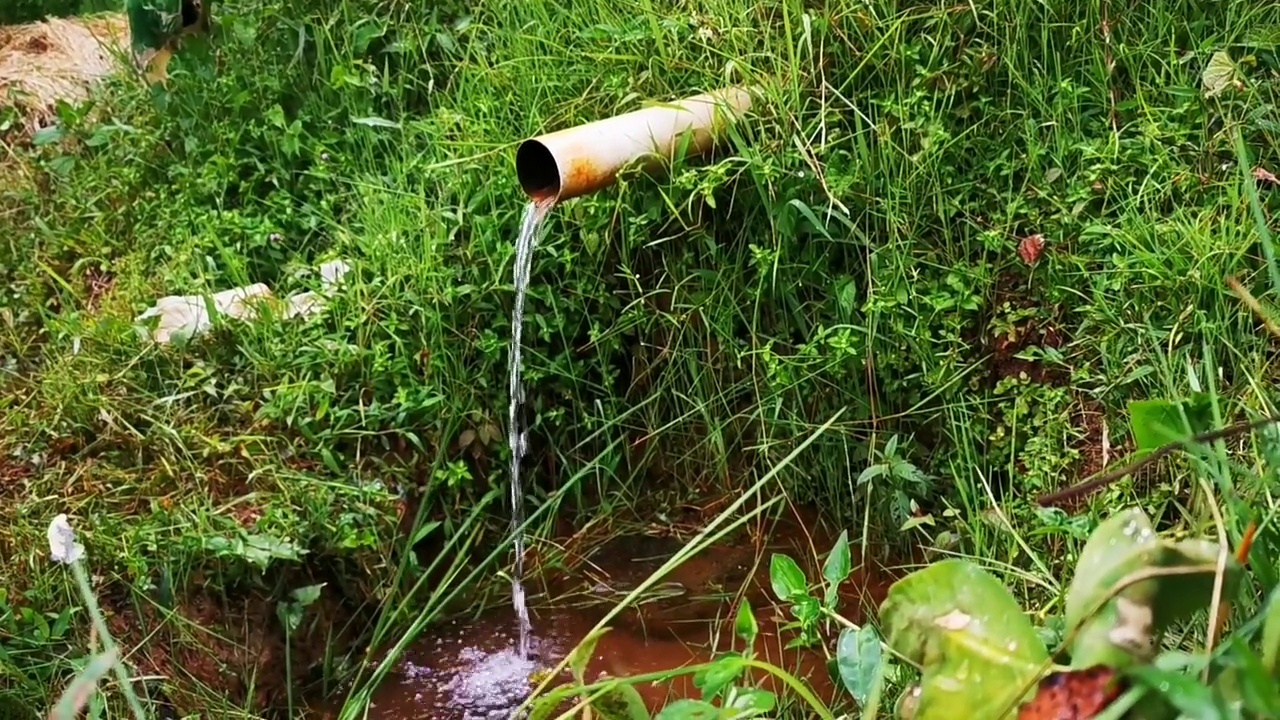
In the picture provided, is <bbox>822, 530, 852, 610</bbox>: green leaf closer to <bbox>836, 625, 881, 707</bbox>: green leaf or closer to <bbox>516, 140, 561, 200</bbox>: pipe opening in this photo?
<bbox>836, 625, 881, 707</bbox>: green leaf

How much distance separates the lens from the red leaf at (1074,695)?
2.79ft

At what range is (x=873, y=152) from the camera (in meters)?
1.97

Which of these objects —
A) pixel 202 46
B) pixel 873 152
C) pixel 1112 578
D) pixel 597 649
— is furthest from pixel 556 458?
pixel 202 46

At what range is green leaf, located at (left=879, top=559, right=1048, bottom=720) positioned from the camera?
924mm

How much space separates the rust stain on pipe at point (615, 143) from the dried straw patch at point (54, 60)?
70.6 inches

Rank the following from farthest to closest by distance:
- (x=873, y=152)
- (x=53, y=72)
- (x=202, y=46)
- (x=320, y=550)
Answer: (x=53, y=72) < (x=202, y=46) < (x=873, y=152) < (x=320, y=550)

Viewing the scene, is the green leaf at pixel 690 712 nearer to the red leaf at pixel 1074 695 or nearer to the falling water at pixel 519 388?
the red leaf at pixel 1074 695

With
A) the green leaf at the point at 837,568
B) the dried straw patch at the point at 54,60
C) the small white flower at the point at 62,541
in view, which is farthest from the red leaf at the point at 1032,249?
the dried straw patch at the point at 54,60

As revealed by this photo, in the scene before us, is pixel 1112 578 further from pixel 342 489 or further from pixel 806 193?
pixel 342 489

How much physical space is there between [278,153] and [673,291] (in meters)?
1.14

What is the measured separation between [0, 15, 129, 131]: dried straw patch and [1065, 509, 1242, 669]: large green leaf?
3.04 metres

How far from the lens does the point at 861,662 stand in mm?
1146

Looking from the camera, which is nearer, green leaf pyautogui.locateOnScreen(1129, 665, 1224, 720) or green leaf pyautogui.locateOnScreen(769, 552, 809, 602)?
green leaf pyautogui.locateOnScreen(1129, 665, 1224, 720)

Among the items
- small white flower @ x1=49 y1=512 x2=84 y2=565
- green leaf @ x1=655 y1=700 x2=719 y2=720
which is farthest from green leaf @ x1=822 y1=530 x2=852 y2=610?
small white flower @ x1=49 y1=512 x2=84 y2=565
